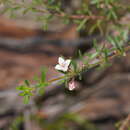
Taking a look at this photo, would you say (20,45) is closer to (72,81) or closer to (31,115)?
(31,115)

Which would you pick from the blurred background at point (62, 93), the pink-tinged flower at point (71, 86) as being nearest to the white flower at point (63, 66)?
the pink-tinged flower at point (71, 86)

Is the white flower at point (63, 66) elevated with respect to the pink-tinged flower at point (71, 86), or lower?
elevated

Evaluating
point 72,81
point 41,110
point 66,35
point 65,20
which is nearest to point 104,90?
point 41,110

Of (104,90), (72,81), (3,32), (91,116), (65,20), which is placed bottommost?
(91,116)

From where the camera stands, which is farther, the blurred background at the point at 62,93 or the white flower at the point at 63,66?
the blurred background at the point at 62,93

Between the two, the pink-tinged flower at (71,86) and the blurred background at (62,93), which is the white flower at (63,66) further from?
the blurred background at (62,93)

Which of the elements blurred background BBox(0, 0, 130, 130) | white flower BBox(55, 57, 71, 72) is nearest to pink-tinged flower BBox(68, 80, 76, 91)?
white flower BBox(55, 57, 71, 72)

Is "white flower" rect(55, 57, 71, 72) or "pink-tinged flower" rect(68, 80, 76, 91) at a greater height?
"white flower" rect(55, 57, 71, 72)

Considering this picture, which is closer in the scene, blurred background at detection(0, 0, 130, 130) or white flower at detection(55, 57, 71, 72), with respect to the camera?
white flower at detection(55, 57, 71, 72)

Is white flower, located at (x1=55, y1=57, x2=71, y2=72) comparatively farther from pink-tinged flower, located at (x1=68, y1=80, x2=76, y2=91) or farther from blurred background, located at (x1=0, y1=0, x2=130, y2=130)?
blurred background, located at (x1=0, y1=0, x2=130, y2=130)
